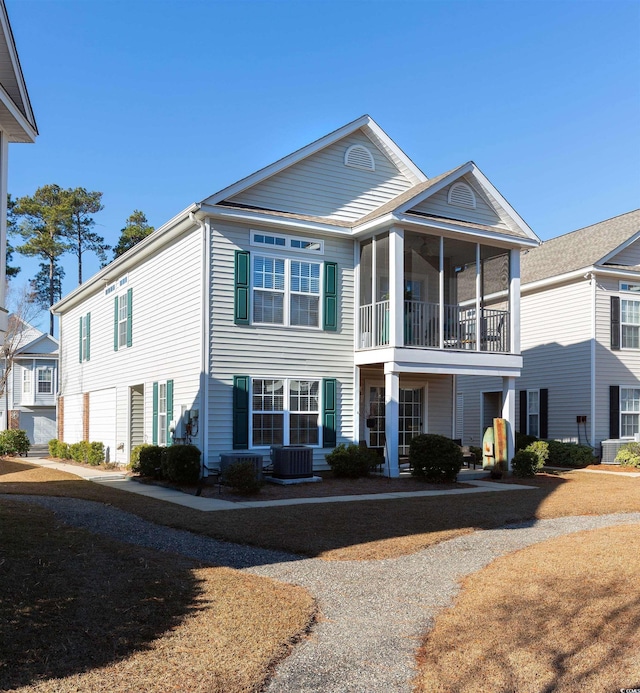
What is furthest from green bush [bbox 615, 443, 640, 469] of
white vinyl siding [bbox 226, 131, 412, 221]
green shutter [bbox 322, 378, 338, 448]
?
white vinyl siding [bbox 226, 131, 412, 221]

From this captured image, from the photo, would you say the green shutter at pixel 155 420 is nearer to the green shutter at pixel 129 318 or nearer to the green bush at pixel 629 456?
the green shutter at pixel 129 318

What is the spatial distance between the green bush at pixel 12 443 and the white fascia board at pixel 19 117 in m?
16.6

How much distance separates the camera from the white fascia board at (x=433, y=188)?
54.4 ft

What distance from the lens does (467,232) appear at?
57.3 ft

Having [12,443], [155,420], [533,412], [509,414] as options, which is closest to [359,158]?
[509,414]

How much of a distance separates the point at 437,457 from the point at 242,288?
5647 mm

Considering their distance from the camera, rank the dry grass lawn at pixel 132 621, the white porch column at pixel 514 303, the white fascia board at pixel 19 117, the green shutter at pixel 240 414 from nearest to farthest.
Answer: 1. the dry grass lawn at pixel 132 621
2. the white fascia board at pixel 19 117
3. the green shutter at pixel 240 414
4. the white porch column at pixel 514 303

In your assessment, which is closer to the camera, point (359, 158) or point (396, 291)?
point (396, 291)

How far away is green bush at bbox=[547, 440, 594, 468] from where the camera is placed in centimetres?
2127

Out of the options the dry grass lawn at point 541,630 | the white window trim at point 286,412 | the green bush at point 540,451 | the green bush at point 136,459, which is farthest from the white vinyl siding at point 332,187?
the dry grass lawn at point 541,630

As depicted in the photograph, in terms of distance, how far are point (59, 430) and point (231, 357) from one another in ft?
52.2

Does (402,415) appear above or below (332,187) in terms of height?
below

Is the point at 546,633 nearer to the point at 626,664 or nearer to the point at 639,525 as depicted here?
the point at 626,664

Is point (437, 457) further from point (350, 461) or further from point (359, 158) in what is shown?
point (359, 158)
